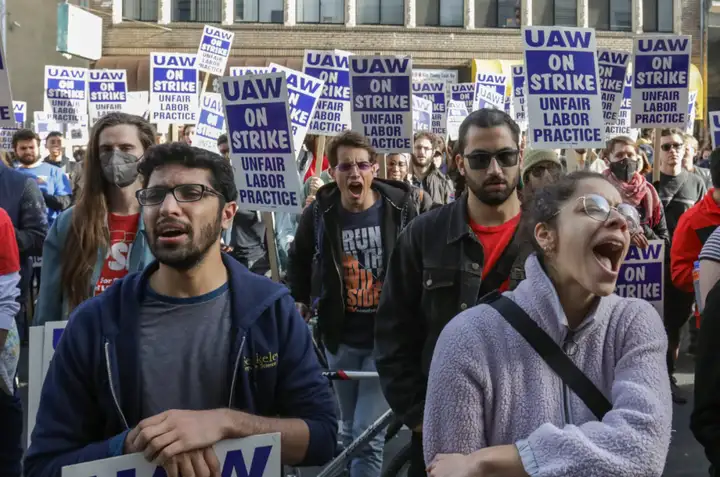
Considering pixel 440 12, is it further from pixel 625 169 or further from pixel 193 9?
pixel 625 169

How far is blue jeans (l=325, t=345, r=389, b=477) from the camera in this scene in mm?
5125

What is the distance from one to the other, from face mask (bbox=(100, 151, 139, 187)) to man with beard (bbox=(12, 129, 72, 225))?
6144 millimetres

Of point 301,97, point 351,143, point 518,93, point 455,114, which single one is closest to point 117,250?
point 351,143

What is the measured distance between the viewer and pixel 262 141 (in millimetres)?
6461

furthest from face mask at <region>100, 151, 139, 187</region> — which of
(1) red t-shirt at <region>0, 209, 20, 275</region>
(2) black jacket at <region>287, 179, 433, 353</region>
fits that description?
(2) black jacket at <region>287, 179, 433, 353</region>

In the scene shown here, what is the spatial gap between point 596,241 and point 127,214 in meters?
2.38

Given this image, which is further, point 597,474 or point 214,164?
point 214,164

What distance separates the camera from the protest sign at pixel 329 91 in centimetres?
1112

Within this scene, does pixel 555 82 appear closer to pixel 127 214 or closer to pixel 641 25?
pixel 127 214

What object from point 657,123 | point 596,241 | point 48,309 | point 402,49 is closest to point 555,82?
point 657,123

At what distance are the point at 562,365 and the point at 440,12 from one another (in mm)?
36443

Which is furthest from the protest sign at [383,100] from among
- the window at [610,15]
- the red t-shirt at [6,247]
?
the window at [610,15]

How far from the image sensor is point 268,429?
2771 millimetres

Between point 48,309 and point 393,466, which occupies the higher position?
point 48,309
